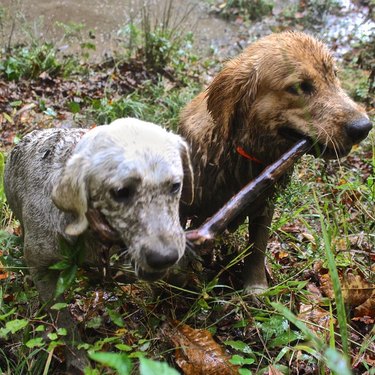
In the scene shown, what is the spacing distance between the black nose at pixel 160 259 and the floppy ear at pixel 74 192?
1.55ft

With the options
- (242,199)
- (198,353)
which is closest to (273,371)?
(198,353)

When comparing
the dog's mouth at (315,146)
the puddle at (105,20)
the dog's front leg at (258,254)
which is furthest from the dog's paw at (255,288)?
the puddle at (105,20)

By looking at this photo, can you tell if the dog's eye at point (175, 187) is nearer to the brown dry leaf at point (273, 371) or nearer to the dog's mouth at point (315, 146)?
the dog's mouth at point (315, 146)

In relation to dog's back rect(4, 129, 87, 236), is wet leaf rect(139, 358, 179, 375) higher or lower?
higher

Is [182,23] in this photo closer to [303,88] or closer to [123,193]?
[303,88]

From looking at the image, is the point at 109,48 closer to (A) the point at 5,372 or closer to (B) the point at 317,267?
(B) the point at 317,267

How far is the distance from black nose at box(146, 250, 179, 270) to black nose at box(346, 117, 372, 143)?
1.55m

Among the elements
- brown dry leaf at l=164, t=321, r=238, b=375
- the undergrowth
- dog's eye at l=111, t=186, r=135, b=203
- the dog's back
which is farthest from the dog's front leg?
dog's eye at l=111, t=186, r=135, b=203

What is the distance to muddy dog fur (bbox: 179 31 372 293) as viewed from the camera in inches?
135

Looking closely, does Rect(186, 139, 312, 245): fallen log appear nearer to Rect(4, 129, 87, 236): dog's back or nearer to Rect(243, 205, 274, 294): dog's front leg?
Rect(243, 205, 274, 294): dog's front leg

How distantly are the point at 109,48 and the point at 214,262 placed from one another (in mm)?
6356

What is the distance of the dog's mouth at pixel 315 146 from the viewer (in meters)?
3.39

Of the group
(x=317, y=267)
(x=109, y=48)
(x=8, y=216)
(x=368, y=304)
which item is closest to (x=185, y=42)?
(x=109, y=48)

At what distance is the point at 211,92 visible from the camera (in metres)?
3.81
